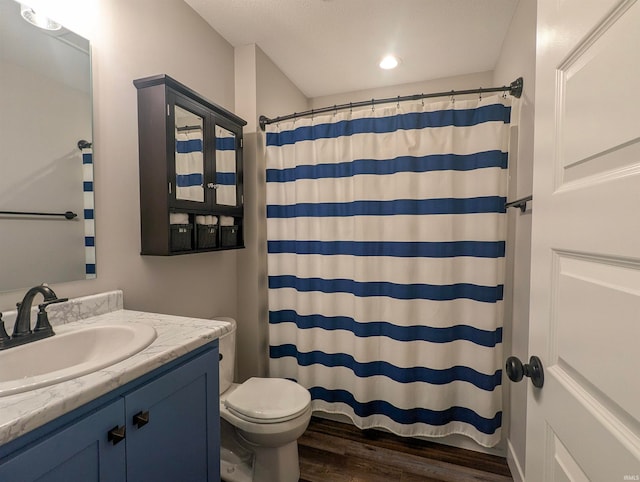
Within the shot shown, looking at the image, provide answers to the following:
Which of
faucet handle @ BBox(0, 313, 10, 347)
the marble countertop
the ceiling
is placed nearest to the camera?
the marble countertop

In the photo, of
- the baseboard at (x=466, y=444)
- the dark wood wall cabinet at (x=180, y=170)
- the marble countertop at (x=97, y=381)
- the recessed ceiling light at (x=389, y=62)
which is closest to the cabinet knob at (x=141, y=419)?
the marble countertop at (x=97, y=381)

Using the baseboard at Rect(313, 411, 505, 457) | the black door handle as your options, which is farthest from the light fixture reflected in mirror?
the baseboard at Rect(313, 411, 505, 457)

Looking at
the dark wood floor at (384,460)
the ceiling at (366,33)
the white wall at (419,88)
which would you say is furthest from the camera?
the white wall at (419,88)

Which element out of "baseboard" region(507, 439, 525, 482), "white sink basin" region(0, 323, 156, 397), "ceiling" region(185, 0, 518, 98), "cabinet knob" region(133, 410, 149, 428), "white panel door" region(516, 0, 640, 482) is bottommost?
"baseboard" region(507, 439, 525, 482)

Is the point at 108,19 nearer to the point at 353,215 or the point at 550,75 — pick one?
the point at 353,215

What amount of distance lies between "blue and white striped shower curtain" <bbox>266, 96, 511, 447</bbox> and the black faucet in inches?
49.0

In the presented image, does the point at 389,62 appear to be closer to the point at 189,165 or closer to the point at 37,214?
the point at 189,165

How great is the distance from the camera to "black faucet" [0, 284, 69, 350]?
88 centimetres

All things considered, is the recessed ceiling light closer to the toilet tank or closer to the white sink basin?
the toilet tank

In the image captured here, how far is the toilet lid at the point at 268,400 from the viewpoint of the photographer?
54.4 inches

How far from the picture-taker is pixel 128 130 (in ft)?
4.47

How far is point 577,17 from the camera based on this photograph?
565mm

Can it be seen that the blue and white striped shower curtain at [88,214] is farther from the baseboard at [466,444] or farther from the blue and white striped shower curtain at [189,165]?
the baseboard at [466,444]

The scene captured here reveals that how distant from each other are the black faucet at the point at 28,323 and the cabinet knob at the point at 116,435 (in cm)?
45
